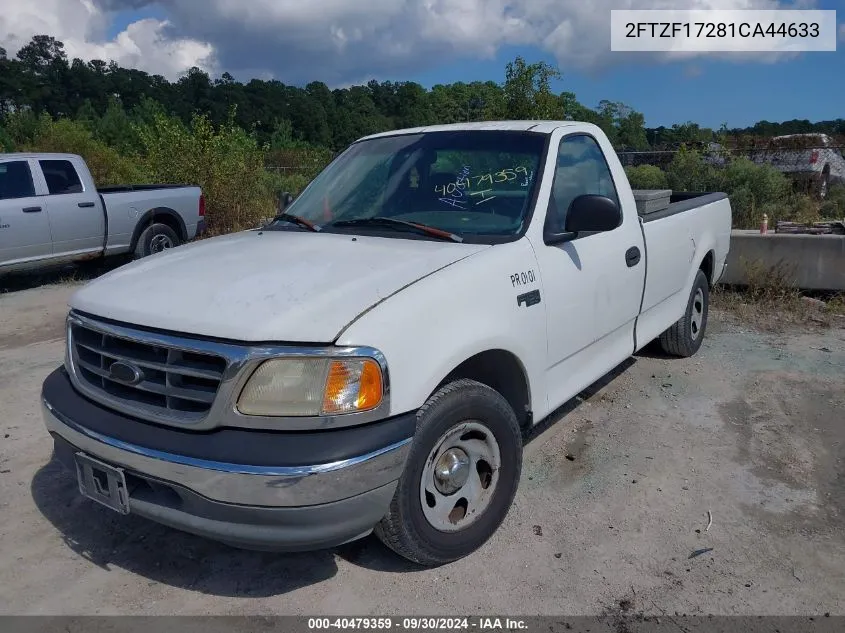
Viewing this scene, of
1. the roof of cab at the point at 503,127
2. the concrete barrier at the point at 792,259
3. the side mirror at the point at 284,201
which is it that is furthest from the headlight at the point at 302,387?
the concrete barrier at the point at 792,259

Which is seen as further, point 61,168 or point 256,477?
point 61,168

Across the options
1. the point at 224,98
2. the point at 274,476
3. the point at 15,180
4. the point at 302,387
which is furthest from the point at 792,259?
the point at 224,98

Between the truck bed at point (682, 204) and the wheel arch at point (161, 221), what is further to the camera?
the wheel arch at point (161, 221)

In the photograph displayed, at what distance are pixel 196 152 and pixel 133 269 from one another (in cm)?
1099

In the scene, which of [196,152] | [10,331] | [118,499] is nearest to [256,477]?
[118,499]

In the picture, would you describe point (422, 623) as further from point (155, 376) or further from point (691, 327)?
point (691, 327)

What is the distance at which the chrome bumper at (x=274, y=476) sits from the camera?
2.44m

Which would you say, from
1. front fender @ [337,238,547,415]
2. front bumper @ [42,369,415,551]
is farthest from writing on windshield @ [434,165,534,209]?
front bumper @ [42,369,415,551]

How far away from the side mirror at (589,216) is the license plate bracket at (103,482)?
7.39ft

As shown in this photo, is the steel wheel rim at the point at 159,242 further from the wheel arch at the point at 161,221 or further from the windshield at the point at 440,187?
the windshield at the point at 440,187

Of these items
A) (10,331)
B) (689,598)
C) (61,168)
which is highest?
(61,168)

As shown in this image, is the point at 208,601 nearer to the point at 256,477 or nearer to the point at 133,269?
the point at 256,477

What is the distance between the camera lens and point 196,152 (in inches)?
535

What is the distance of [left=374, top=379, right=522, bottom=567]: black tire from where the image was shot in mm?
2770
